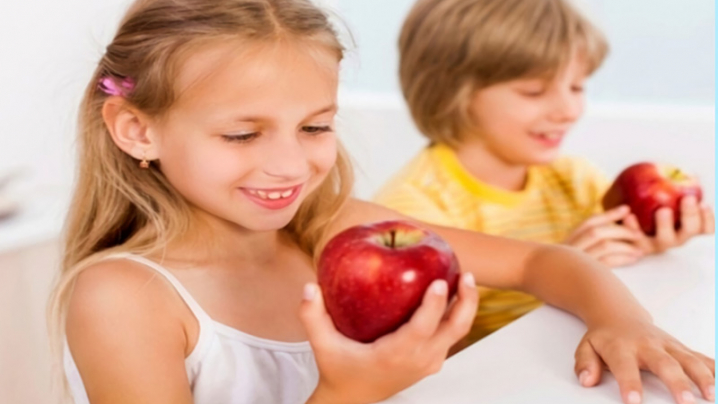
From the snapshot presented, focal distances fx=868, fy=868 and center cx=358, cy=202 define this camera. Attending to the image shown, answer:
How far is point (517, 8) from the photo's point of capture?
4.58 feet

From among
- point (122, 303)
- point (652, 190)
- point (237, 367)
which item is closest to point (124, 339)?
point (122, 303)

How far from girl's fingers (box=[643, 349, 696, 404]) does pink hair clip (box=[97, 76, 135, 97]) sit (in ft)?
1.71

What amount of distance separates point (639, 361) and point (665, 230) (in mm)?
453

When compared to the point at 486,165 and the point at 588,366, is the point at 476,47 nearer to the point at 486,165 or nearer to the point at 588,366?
the point at 486,165

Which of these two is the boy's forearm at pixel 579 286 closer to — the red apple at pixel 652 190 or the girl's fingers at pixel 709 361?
the girl's fingers at pixel 709 361

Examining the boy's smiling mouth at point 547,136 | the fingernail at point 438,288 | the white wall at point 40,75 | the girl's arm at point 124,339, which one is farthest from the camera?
the white wall at point 40,75

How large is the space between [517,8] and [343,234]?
2.77 feet

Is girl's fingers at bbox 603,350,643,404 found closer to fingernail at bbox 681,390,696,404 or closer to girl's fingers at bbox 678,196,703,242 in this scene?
fingernail at bbox 681,390,696,404

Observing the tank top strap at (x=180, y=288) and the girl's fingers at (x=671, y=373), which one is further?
the tank top strap at (x=180, y=288)

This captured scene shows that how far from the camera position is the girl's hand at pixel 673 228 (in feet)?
3.52

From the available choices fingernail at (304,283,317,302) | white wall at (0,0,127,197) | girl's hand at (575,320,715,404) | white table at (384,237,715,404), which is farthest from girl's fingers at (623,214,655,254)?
white wall at (0,0,127,197)

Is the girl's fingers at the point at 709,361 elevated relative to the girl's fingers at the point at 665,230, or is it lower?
elevated

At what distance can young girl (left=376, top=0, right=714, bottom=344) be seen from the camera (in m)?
1.38

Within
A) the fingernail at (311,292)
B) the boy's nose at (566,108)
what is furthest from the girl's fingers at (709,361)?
the boy's nose at (566,108)
